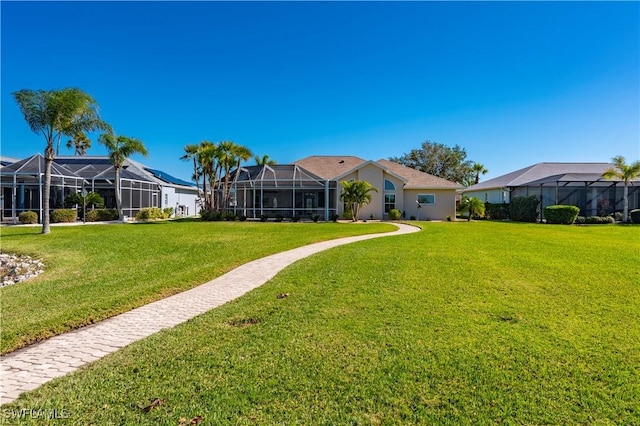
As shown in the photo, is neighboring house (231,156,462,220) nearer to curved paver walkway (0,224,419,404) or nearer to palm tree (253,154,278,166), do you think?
palm tree (253,154,278,166)

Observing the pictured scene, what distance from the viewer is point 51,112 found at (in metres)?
16.5

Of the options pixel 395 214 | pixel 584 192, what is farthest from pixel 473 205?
pixel 584 192

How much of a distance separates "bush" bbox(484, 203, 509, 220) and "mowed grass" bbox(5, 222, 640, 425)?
26.3 metres

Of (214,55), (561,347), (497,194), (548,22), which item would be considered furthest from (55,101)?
(497,194)

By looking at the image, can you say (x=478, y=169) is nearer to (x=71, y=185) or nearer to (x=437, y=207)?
(x=437, y=207)

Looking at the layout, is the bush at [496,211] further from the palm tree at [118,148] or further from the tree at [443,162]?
the palm tree at [118,148]

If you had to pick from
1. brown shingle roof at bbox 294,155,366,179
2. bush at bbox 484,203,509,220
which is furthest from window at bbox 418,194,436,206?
bush at bbox 484,203,509,220

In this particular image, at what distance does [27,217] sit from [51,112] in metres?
9.75

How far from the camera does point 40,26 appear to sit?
1363 cm

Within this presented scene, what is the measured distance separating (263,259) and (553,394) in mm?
8382

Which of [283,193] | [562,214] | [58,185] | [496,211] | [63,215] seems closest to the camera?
[63,215]

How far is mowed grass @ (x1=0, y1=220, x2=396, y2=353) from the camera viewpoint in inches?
212

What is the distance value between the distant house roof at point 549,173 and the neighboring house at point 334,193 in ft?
24.7

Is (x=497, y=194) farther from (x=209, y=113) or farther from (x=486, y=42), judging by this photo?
(x=209, y=113)
